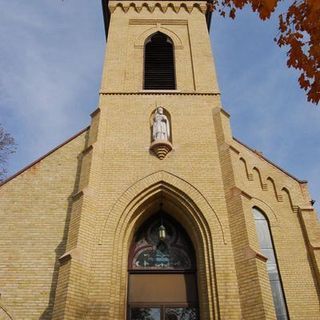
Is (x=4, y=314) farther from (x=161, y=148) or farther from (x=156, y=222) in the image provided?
(x=161, y=148)

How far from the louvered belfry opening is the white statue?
7.16 feet

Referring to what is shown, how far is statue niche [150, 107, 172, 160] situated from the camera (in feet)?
34.4

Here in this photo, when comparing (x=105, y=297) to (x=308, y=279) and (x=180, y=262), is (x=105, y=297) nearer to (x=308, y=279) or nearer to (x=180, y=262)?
(x=180, y=262)

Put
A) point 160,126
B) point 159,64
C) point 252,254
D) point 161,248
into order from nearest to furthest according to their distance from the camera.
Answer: point 252,254 < point 161,248 < point 160,126 < point 159,64

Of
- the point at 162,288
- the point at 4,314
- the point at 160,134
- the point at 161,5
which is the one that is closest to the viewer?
the point at 4,314

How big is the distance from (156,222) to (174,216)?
0.54 m

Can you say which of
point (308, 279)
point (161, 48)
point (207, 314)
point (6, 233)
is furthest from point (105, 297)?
point (161, 48)

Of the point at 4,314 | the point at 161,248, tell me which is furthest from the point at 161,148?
the point at 4,314

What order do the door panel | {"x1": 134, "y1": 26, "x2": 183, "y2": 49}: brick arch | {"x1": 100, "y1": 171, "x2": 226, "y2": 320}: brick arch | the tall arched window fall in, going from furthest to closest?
{"x1": 134, "y1": 26, "x2": 183, "y2": 49}: brick arch
the tall arched window
the door panel
{"x1": 100, "y1": 171, "x2": 226, "y2": 320}: brick arch

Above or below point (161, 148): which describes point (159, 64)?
above

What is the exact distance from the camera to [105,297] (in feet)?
26.4

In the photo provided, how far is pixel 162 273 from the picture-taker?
9445mm

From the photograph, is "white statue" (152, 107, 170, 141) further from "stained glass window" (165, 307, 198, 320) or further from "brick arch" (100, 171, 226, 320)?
"stained glass window" (165, 307, 198, 320)

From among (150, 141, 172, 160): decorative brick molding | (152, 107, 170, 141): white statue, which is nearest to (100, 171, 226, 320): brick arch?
(150, 141, 172, 160): decorative brick molding
